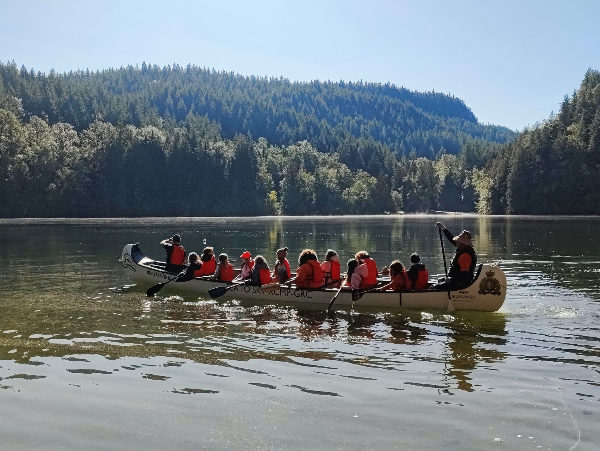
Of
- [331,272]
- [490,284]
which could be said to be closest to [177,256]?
[331,272]

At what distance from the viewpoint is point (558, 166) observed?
134 m

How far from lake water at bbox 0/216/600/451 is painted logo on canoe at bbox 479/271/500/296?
803 mm

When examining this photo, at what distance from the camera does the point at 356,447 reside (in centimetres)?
1047

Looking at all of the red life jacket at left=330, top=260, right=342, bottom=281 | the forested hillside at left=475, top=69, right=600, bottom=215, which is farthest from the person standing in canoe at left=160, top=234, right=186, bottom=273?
the forested hillside at left=475, top=69, right=600, bottom=215

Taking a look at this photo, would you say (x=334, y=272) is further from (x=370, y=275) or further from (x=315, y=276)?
(x=370, y=275)

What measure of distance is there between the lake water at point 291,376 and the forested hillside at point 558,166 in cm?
11095

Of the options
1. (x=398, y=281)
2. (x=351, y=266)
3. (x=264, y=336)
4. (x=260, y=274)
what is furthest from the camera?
(x=260, y=274)

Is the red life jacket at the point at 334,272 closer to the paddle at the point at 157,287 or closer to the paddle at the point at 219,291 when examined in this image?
the paddle at the point at 219,291

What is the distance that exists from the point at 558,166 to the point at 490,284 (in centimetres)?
12165

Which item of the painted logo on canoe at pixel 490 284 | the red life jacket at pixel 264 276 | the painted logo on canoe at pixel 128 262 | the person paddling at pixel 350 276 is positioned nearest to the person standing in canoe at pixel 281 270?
the red life jacket at pixel 264 276

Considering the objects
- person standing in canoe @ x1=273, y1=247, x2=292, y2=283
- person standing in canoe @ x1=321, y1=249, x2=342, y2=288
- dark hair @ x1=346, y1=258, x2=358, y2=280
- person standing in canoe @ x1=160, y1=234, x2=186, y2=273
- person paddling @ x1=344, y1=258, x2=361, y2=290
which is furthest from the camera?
person standing in canoe @ x1=160, y1=234, x2=186, y2=273

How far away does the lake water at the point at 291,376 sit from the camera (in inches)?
432

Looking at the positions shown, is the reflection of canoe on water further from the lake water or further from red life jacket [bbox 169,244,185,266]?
red life jacket [bbox 169,244,185,266]

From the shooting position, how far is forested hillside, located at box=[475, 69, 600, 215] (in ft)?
423
